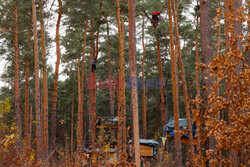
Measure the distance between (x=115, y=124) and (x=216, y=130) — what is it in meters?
12.2

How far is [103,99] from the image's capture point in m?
28.2

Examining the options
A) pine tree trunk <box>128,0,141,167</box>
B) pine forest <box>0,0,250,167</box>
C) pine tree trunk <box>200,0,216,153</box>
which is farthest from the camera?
pine tree trunk <box>200,0,216,153</box>

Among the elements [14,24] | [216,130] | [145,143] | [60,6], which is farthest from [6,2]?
[216,130]

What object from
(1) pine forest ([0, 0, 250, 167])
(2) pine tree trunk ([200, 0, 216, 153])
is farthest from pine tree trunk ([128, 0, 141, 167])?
(2) pine tree trunk ([200, 0, 216, 153])

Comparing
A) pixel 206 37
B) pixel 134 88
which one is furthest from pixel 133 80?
pixel 206 37

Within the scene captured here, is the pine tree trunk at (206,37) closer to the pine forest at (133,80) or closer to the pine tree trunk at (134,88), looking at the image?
the pine forest at (133,80)

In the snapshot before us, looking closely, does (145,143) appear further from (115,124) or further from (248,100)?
(248,100)

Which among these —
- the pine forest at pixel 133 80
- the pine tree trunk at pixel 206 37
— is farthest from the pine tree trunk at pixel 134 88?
the pine tree trunk at pixel 206 37

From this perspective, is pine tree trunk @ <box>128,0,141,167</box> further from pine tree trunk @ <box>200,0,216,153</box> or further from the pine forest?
pine tree trunk @ <box>200,0,216,153</box>

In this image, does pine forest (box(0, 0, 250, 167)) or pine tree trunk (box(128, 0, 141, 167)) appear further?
pine tree trunk (box(128, 0, 141, 167))

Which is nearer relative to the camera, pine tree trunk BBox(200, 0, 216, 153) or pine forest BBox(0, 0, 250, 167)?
pine forest BBox(0, 0, 250, 167)

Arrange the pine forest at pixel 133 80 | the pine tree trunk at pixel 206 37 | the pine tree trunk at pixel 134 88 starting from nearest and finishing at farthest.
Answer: the pine forest at pixel 133 80
the pine tree trunk at pixel 134 88
the pine tree trunk at pixel 206 37

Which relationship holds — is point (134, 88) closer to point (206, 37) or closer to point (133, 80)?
point (133, 80)

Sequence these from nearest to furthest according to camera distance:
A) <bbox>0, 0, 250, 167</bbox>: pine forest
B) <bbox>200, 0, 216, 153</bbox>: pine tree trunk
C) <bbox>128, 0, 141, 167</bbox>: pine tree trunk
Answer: <bbox>0, 0, 250, 167</bbox>: pine forest, <bbox>128, 0, 141, 167</bbox>: pine tree trunk, <bbox>200, 0, 216, 153</bbox>: pine tree trunk
